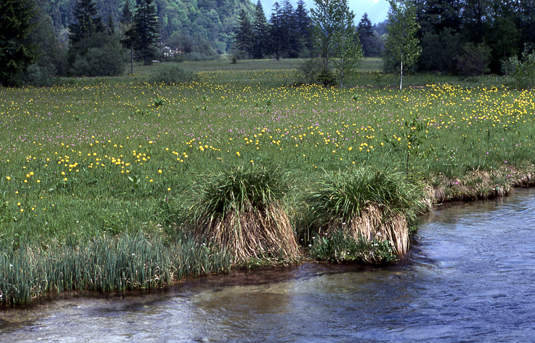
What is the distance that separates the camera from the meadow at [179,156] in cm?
711

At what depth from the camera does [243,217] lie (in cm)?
736

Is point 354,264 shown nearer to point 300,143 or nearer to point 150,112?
point 300,143

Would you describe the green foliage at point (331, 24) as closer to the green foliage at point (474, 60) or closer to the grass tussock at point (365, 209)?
the green foliage at point (474, 60)

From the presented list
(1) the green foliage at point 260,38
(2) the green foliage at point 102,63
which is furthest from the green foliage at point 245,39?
(2) the green foliage at point 102,63

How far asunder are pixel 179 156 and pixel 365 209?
222 inches

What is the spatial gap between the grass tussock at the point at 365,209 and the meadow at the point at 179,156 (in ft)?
1.60

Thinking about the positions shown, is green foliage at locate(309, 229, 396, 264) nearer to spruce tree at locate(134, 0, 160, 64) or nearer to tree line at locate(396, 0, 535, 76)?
tree line at locate(396, 0, 535, 76)

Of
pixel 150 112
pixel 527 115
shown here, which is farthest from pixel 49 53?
pixel 527 115

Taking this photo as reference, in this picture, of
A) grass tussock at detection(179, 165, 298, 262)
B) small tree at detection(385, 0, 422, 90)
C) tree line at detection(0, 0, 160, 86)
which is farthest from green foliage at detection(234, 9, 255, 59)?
grass tussock at detection(179, 165, 298, 262)

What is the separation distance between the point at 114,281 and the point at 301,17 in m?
117

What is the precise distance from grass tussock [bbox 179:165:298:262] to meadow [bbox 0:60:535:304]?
25 cm

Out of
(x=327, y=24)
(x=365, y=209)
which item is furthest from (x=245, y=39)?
(x=365, y=209)

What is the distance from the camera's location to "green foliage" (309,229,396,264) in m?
7.50

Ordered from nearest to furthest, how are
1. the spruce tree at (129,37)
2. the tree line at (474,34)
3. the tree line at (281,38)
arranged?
the tree line at (474,34)
the spruce tree at (129,37)
the tree line at (281,38)
